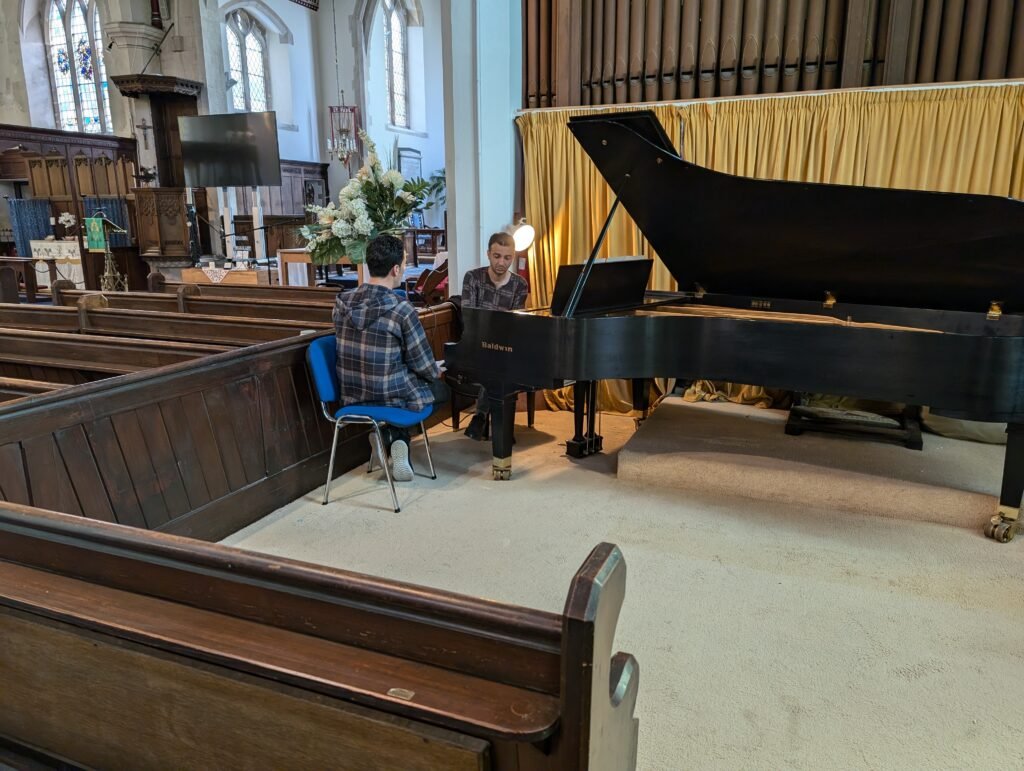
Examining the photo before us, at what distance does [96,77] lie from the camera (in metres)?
13.4

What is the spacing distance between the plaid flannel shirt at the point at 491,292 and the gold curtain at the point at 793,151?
3.83 feet

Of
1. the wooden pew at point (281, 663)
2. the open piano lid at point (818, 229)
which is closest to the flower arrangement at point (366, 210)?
the open piano lid at point (818, 229)

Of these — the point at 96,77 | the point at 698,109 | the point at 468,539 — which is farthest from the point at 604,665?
the point at 96,77

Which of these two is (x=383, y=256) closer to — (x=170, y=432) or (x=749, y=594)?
(x=170, y=432)

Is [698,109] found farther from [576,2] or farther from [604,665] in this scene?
[604,665]

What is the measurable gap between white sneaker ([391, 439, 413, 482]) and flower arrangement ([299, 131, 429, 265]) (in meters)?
1.11

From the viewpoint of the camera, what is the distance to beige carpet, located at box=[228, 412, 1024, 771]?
1962 millimetres

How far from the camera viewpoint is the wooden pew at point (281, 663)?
88cm

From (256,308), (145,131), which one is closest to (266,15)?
(145,131)

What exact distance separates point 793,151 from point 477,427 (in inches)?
107

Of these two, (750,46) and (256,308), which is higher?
(750,46)

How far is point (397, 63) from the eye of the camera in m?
15.1

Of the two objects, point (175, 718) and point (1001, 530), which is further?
point (1001, 530)

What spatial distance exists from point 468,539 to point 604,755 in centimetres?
222
